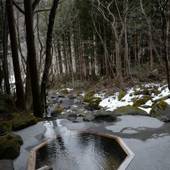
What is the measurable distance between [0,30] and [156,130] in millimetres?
11266

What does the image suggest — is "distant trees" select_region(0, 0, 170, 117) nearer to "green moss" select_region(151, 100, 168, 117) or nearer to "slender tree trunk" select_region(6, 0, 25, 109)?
"slender tree trunk" select_region(6, 0, 25, 109)

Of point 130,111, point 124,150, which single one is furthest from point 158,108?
point 124,150

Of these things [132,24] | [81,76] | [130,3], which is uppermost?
[130,3]

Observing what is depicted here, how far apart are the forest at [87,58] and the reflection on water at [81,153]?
0.95m

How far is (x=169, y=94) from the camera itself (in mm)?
14273

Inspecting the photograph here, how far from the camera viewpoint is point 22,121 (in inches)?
Answer: 402

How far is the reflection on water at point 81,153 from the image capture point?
6688 mm

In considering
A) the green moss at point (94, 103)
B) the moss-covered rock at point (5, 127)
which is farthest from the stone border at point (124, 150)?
the green moss at point (94, 103)

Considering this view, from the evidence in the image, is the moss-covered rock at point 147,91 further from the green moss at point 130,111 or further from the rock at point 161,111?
the green moss at point 130,111

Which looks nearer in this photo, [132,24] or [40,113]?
[40,113]

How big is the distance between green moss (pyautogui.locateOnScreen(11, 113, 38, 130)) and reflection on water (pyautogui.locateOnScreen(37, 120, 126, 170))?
1.36 metres

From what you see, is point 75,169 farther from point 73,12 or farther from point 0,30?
point 73,12

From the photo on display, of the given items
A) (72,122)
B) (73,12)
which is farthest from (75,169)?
(73,12)

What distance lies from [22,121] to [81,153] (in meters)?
3.28
